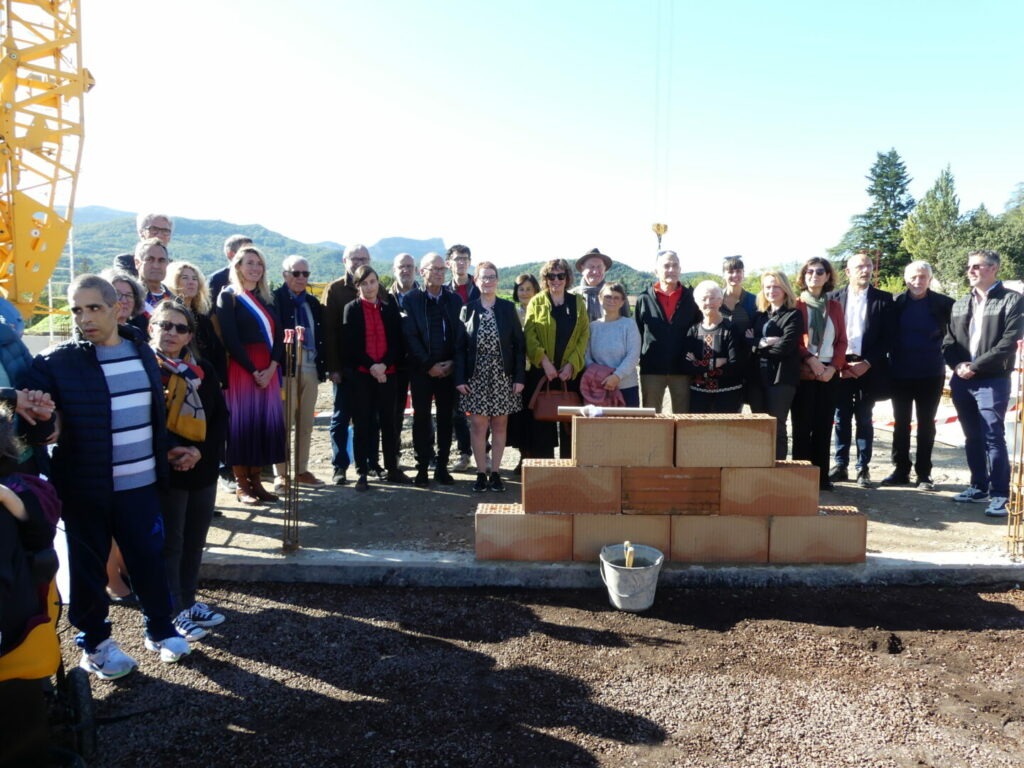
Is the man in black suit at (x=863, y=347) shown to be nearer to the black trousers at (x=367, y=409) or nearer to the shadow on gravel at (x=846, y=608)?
the shadow on gravel at (x=846, y=608)

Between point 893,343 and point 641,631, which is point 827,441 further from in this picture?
point 641,631

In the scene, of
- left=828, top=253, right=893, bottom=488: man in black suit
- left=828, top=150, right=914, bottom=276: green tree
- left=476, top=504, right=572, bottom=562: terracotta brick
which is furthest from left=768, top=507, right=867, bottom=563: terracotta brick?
left=828, top=150, right=914, bottom=276: green tree

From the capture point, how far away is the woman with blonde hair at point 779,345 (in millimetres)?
6168

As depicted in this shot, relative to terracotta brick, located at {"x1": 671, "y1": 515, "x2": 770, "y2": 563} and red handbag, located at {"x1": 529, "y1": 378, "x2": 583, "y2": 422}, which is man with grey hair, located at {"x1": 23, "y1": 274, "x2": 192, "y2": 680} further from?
red handbag, located at {"x1": 529, "y1": 378, "x2": 583, "y2": 422}

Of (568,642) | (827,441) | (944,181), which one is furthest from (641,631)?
(944,181)

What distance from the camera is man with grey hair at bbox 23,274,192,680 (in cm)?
316

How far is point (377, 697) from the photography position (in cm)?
327

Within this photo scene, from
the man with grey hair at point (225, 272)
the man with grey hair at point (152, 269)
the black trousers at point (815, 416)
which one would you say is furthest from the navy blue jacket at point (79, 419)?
the black trousers at point (815, 416)

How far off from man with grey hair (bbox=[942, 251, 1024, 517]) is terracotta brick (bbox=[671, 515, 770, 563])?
8.34 ft

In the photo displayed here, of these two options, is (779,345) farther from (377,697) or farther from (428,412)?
(377,697)

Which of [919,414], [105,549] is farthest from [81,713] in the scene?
[919,414]

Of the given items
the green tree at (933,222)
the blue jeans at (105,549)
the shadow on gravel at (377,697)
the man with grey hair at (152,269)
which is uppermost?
the green tree at (933,222)

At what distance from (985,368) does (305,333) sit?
19.4 ft

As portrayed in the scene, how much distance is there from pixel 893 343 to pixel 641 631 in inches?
171
